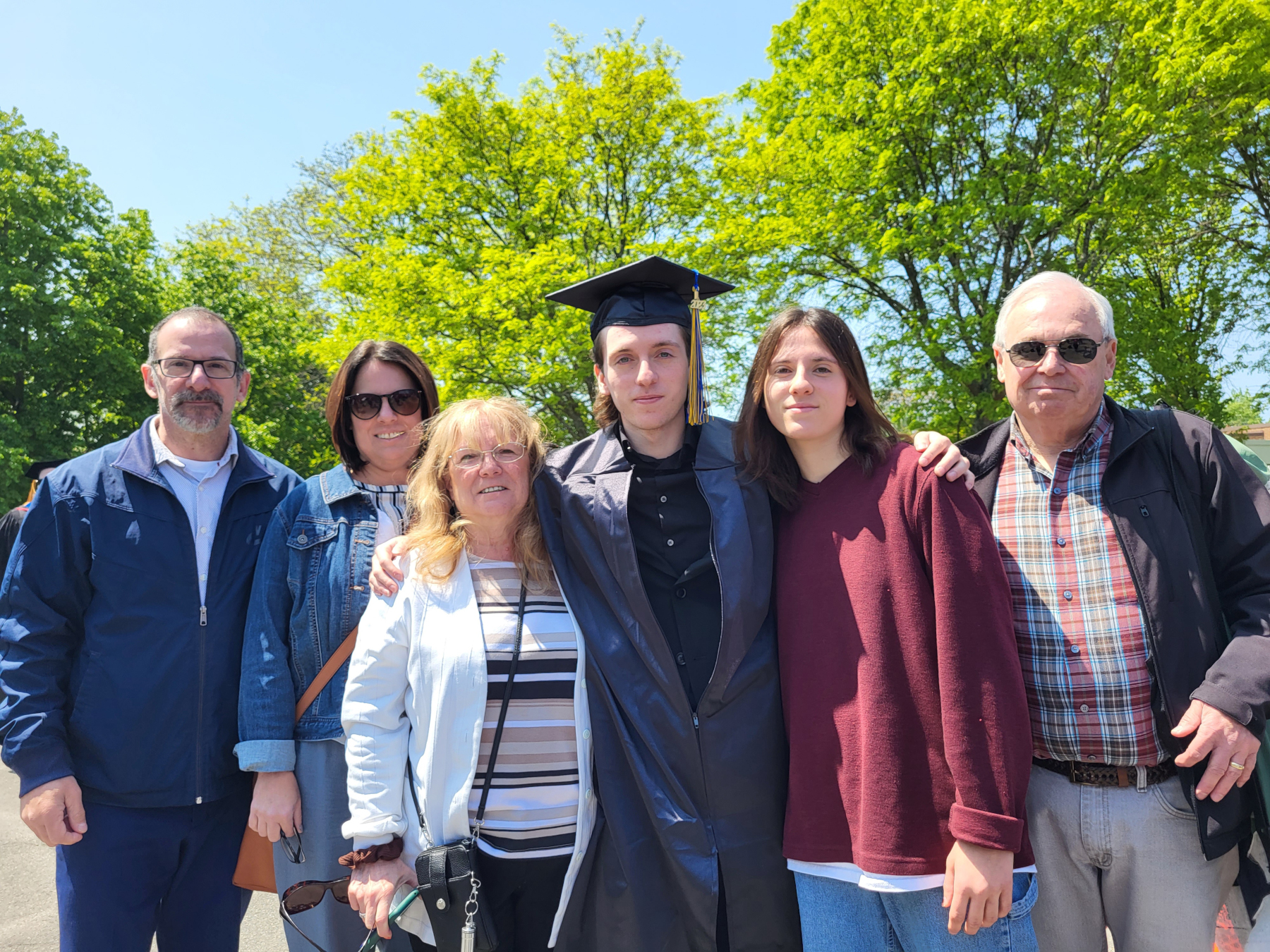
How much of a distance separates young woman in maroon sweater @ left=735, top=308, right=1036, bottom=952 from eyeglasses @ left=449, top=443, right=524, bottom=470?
2.65 ft

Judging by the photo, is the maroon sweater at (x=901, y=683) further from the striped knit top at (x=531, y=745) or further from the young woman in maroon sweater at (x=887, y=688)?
the striped knit top at (x=531, y=745)

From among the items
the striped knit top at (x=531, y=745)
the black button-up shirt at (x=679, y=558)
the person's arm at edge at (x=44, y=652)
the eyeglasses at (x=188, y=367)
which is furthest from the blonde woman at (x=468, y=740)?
the eyeglasses at (x=188, y=367)

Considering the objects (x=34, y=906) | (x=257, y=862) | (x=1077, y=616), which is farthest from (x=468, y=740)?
(x=34, y=906)

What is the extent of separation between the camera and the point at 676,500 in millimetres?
2521

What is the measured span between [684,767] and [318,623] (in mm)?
1289

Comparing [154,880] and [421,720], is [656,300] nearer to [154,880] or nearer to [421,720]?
[421,720]

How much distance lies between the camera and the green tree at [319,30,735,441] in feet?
40.0

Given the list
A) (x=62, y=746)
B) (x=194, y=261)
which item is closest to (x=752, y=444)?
(x=62, y=746)

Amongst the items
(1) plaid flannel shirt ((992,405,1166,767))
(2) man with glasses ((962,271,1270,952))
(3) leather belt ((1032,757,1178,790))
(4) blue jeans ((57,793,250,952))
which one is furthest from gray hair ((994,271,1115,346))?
(4) blue jeans ((57,793,250,952))

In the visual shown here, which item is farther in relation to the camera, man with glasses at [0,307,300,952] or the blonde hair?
man with glasses at [0,307,300,952]

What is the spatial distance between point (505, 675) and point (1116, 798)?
1.73 m

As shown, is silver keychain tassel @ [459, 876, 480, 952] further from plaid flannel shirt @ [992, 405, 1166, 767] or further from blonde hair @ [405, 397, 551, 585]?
plaid flannel shirt @ [992, 405, 1166, 767]

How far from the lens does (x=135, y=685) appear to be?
263cm

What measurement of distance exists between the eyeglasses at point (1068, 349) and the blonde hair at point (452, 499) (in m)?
1.55
